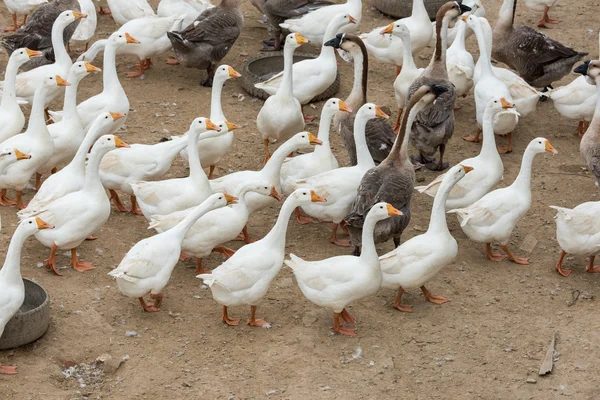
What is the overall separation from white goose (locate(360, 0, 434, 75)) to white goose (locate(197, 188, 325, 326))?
14.7ft

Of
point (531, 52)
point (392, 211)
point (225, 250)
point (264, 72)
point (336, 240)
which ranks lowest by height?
point (264, 72)

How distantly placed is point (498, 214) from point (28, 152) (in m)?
4.40

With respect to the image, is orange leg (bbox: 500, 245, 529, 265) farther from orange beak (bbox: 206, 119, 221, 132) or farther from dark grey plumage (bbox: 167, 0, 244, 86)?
dark grey plumage (bbox: 167, 0, 244, 86)

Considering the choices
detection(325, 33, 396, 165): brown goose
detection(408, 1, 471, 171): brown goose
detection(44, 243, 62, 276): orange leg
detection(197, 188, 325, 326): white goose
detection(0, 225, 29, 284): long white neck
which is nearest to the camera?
detection(0, 225, 29, 284): long white neck

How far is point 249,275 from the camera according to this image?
27.8 feet

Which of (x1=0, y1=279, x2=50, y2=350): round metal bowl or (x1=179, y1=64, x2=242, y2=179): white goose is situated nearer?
(x1=0, y1=279, x2=50, y2=350): round metal bowl

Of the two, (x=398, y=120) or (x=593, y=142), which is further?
(x=398, y=120)

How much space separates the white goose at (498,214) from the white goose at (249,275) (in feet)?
6.07

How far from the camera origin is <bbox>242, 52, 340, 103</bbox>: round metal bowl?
12.9 m

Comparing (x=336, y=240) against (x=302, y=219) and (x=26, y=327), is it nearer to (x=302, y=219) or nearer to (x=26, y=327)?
(x=302, y=219)

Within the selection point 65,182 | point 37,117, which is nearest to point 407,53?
point 37,117

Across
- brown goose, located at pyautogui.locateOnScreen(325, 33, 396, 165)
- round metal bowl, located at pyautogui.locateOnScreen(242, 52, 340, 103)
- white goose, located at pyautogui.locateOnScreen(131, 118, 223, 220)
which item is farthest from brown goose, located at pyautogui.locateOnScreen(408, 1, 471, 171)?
white goose, located at pyautogui.locateOnScreen(131, 118, 223, 220)

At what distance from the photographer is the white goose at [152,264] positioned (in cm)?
850

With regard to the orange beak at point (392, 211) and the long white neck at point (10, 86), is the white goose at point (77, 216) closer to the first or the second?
the long white neck at point (10, 86)
